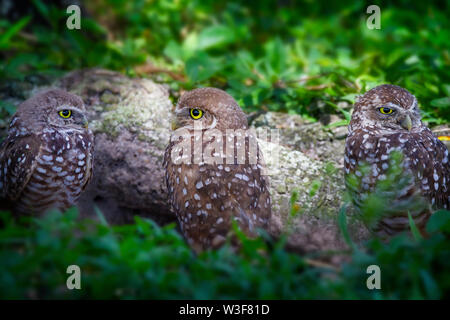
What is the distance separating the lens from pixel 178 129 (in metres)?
3.99

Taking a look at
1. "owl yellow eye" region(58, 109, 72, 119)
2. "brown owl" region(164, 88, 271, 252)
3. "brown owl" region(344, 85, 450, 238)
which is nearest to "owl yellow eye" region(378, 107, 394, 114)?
"brown owl" region(344, 85, 450, 238)

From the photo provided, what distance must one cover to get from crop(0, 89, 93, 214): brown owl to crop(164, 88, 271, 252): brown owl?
761 mm

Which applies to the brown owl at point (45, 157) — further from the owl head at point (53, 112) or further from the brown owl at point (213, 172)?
the brown owl at point (213, 172)

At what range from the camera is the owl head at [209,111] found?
150 inches

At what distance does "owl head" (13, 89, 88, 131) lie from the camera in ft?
12.8

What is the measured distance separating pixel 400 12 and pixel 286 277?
18.3ft

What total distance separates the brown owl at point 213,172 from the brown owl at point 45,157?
2.50 feet

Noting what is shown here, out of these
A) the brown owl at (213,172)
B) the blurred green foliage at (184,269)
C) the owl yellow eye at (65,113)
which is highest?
the owl yellow eye at (65,113)

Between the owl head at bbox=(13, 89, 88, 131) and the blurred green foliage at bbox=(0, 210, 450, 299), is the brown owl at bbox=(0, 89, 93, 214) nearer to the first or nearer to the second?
the owl head at bbox=(13, 89, 88, 131)

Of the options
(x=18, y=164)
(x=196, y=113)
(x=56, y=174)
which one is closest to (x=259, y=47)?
(x=196, y=113)

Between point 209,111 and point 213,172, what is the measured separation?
1.84ft

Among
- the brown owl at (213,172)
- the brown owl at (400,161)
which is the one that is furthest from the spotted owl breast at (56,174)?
the brown owl at (400,161)
